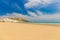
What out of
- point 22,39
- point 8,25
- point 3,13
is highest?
point 3,13

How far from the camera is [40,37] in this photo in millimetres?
1065

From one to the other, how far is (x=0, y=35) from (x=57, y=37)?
0.50 m

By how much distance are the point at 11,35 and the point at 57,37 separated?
0.40 metres

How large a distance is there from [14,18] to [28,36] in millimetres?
204

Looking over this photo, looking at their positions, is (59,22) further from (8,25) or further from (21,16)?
(8,25)

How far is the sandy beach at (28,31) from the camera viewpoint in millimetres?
1055

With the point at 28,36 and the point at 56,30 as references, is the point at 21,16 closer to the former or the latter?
the point at 28,36

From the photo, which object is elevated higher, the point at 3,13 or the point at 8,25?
the point at 3,13

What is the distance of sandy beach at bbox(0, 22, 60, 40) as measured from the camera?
1.05m

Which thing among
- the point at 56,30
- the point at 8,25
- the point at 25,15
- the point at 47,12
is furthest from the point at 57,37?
the point at 8,25

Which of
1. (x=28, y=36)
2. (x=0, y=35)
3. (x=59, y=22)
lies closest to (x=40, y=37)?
(x=28, y=36)

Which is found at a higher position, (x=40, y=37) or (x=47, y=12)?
(x=47, y=12)

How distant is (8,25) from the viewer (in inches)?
43.6

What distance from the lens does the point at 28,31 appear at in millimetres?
1082
